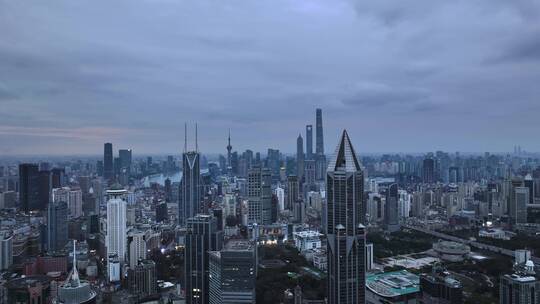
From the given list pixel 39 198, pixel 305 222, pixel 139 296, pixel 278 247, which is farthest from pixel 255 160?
pixel 139 296

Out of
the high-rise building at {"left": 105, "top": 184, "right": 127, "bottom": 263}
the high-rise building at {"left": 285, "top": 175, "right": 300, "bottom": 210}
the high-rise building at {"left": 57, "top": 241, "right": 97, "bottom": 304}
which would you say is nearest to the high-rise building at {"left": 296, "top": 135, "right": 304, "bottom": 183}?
the high-rise building at {"left": 285, "top": 175, "right": 300, "bottom": 210}

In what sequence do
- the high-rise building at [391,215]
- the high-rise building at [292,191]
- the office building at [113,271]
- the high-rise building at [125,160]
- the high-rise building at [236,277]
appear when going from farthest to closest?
the high-rise building at [292,191], the high-rise building at [391,215], the high-rise building at [125,160], the office building at [113,271], the high-rise building at [236,277]

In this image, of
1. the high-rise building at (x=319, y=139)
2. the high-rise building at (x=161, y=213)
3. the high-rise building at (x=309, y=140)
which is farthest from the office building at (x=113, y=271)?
the high-rise building at (x=309, y=140)

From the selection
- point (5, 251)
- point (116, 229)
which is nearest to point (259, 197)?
point (116, 229)

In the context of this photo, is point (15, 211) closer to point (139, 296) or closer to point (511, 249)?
point (139, 296)

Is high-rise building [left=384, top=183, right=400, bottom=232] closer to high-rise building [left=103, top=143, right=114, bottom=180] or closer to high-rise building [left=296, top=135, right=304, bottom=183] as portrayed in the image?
high-rise building [left=296, top=135, right=304, bottom=183]

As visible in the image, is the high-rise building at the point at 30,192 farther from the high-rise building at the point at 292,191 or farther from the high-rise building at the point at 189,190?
the high-rise building at the point at 292,191

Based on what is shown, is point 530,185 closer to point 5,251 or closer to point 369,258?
point 369,258

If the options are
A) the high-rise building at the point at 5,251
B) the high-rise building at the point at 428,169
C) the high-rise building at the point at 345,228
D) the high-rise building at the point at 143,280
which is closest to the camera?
the high-rise building at the point at 345,228
